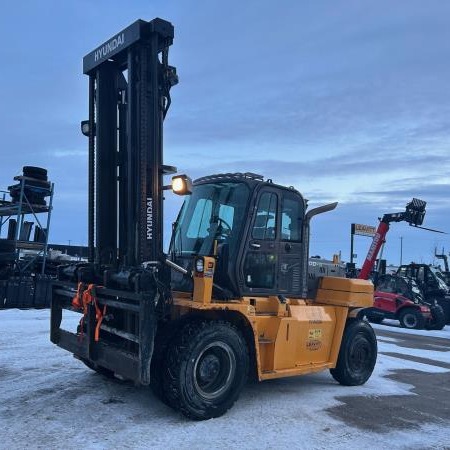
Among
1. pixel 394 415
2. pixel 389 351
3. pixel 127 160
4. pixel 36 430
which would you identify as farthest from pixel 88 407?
pixel 389 351

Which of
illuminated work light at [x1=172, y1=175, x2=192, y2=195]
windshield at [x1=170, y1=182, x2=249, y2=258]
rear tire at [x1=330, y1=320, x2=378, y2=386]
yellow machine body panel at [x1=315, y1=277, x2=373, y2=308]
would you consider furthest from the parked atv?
illuminated work light at [x1=172, y1=175, x2=192, y2=195]

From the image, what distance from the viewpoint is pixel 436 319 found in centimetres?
1798

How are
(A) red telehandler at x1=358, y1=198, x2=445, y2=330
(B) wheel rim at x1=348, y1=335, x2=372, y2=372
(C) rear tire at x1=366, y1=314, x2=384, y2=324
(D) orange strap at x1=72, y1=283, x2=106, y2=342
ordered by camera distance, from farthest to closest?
(C) rear tire at x1=366, y1=314, x2=384, y2=324, (A) red telehandler at x1=358, y1=198, x2=445, y2=330, (B) wheel rim at x1=348, y1=335, x2=372, y2=372, (D) orange strap at x1=72, y1=283, x2=106, y2=342

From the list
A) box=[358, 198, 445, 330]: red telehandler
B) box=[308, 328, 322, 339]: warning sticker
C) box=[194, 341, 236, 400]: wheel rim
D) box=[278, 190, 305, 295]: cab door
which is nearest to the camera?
box=[194, 341, 236, 400]: wheel rim

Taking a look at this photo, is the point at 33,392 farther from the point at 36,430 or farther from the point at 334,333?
the point at 334,333

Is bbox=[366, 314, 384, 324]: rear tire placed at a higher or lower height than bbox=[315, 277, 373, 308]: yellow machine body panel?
lower

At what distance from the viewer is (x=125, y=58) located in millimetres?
6492

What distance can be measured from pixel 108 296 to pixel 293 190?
9.00 ft

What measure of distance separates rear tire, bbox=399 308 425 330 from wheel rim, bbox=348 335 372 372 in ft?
35.8

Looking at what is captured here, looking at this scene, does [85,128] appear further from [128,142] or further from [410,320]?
[410,320]

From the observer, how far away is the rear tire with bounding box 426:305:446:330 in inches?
706

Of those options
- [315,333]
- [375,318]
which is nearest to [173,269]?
[315,333]

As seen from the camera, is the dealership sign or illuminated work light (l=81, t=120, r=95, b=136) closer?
illuminated work light (l=81, t=120, r=95, b=136)

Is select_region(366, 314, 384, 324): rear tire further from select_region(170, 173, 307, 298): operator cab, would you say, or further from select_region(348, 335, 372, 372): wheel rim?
select_region(170, 173, 307, 298): operator cab
